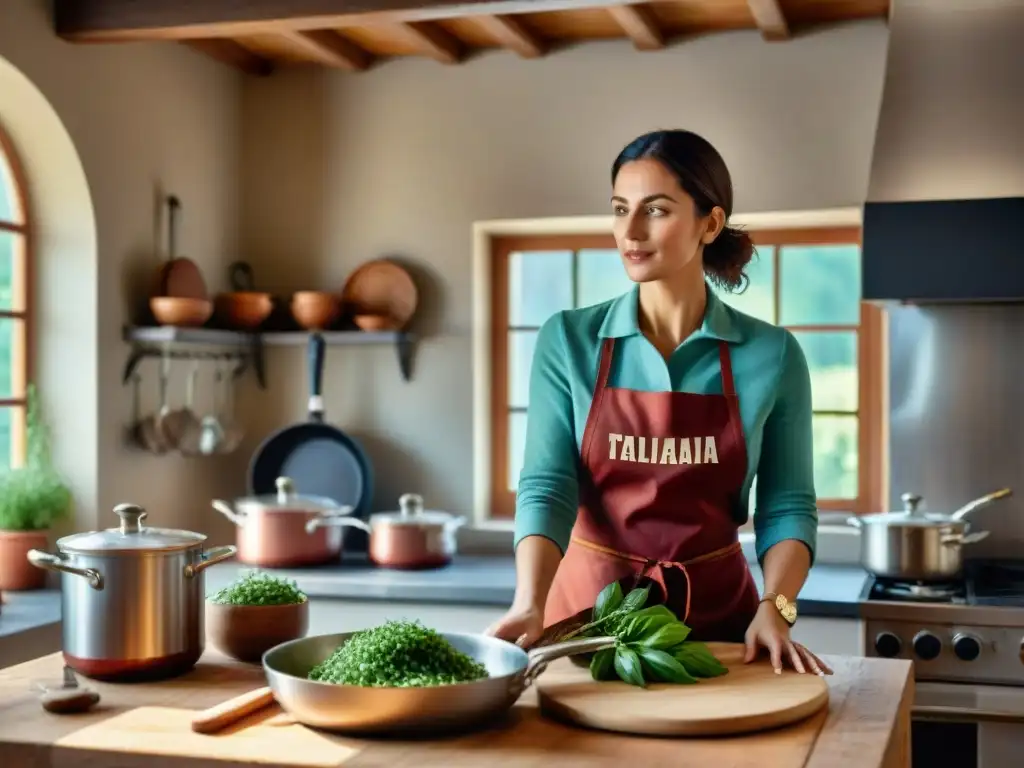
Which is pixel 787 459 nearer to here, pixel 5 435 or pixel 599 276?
pixel 599 276

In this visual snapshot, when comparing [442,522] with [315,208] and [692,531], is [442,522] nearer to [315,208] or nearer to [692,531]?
[315,208]

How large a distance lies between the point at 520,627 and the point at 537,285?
2421 millimetres

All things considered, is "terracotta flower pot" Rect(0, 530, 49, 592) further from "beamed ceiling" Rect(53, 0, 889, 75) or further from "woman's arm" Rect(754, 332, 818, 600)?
"woman's arm" Rect(754, 332, 818, 600)

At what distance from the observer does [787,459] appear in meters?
1.91

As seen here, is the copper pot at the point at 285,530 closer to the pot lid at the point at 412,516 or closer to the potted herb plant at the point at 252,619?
the pot lid at the point at 412,516

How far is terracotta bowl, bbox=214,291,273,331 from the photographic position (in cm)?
378

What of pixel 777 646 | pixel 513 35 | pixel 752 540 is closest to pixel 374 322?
pixel 513 35

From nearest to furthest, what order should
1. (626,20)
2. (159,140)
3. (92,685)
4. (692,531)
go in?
(92,685)
(692,531)
(626,20)
(159,140)

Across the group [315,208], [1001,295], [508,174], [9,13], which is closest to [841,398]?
[1001,295]

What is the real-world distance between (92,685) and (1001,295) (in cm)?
219

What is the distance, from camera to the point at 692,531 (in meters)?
1.93

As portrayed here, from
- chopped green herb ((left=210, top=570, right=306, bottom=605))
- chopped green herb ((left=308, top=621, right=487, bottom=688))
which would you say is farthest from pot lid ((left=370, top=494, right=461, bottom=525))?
chopped green herb ((left=308, top=621, right=487, bottom=688))

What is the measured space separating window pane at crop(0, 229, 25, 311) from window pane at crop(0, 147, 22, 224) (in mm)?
41

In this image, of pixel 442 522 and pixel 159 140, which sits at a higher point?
pixel 159 140
